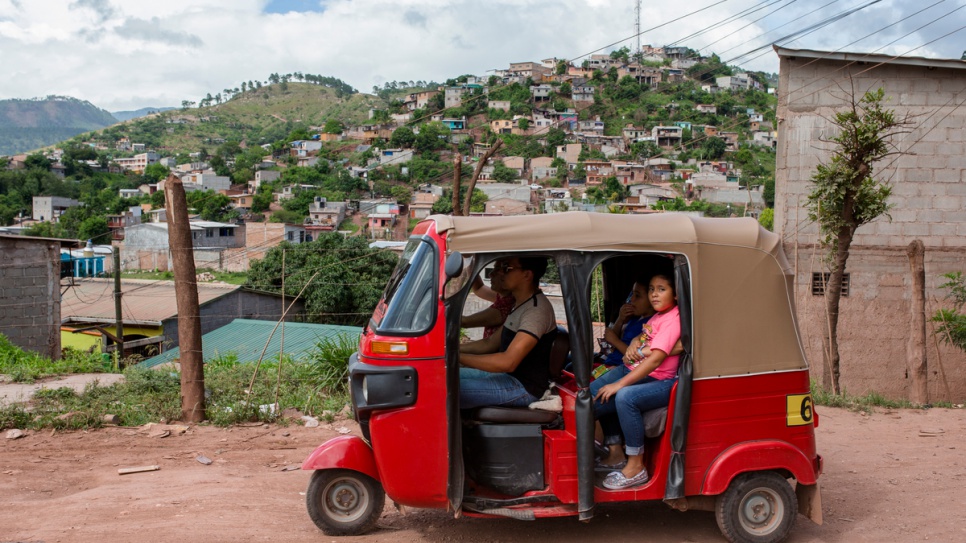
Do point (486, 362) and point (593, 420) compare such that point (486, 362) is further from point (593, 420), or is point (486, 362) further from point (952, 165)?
point (952, 165)

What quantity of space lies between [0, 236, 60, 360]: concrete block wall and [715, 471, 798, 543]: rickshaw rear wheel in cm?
1428

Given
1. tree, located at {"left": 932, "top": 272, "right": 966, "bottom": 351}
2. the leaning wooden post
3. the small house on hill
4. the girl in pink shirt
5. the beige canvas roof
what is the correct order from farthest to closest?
the small house on hill
tree, located at {"left": 932, "top": 272, "right": 966, "bottom": 351}
the leaning wooden post
the girl in pink shirt
the beige canvas roof

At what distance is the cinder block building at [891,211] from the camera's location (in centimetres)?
1426

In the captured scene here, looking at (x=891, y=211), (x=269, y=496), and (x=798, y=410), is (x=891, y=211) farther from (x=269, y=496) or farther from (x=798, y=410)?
(x=269, y=496)

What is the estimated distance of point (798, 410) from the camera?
5.59 metres

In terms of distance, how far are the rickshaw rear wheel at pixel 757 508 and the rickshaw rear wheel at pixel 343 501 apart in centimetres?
230

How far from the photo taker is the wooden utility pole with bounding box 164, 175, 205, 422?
877 centimetres

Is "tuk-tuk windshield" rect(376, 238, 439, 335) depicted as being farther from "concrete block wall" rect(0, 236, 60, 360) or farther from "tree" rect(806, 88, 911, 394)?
"concrete block wall" rect(0, 236, 60, 360)

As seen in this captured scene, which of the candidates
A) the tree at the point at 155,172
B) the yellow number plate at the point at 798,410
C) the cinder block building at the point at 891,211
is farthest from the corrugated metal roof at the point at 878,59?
the tree at the point at 155,172

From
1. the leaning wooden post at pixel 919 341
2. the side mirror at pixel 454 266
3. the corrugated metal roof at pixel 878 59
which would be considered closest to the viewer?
the side mirror at pixel 454 266

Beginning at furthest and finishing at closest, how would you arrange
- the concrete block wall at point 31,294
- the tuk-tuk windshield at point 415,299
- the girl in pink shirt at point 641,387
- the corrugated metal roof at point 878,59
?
the concrete block wall at point 31,294
the corrugated metal roof at point 878,59
the girl in pink shirt at point 641,387
the tuk-tuk windshield at point 415,299

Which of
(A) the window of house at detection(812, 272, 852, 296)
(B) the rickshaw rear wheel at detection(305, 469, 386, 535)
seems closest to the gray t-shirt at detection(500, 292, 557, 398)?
(B) the rickshaw rear wheel at detection(305, 469, 386, 535)

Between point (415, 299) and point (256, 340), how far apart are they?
12.9 m

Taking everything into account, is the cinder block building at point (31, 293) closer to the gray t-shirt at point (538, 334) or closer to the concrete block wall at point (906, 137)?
the gray t-shirt at point (538, 334)
